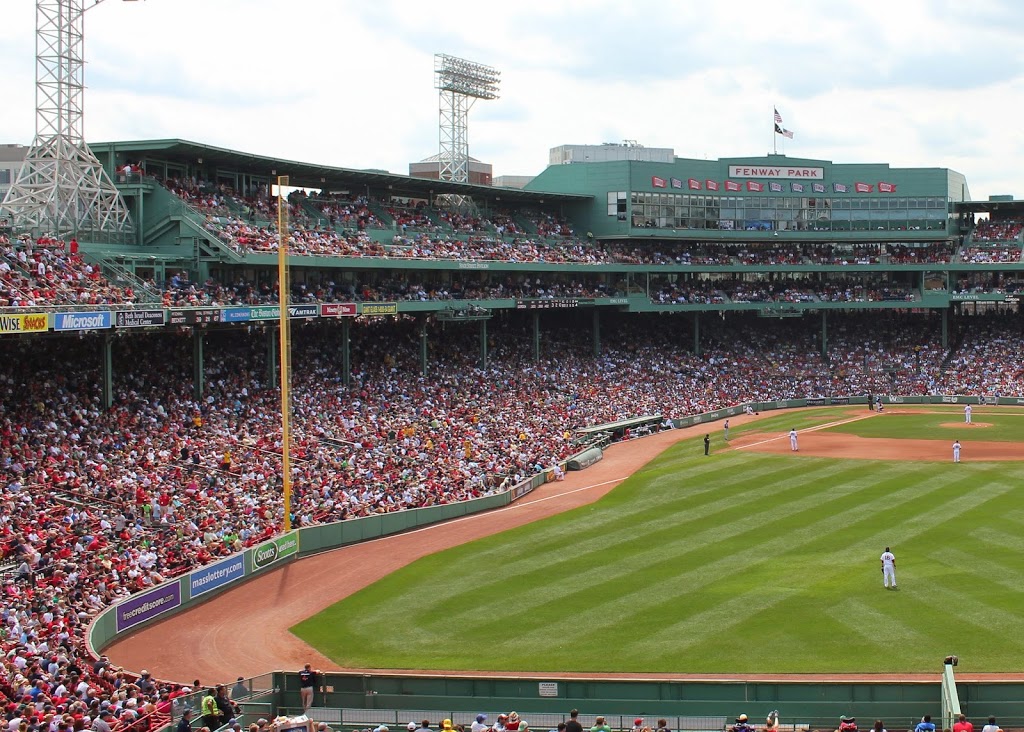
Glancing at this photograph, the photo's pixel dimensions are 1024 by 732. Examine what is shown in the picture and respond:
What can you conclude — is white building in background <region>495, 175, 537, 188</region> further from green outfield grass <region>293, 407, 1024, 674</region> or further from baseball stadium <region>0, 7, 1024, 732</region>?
green outfield grass <region>293, 407, 1024, 674</region>

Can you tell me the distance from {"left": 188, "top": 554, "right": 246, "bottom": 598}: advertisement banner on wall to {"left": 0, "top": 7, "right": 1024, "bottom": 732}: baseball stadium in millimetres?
107

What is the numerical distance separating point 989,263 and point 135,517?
5698 centimetres

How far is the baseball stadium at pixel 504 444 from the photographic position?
22.3 m

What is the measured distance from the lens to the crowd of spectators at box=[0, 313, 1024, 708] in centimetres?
2561

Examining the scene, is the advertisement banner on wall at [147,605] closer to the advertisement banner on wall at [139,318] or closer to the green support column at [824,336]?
the advertisement banner on wall at [139,318]

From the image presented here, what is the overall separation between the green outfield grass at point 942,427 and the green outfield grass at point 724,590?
1155 cm

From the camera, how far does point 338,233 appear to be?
5166 centimetres

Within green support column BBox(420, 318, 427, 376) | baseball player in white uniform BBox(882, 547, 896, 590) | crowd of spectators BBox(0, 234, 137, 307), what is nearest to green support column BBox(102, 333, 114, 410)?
crowd of spectators BBox(0, 234, 137, 307)

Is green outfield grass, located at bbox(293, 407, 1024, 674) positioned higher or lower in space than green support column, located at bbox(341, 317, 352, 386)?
lower

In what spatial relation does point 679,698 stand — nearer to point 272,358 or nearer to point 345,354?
point 272,358

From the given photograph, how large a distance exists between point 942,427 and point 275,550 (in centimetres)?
3582

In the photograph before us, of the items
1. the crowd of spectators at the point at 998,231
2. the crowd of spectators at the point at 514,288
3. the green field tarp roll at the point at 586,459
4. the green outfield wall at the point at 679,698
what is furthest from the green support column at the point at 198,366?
the crowd of spectators at the point at 998,231

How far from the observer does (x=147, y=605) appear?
1035 inches

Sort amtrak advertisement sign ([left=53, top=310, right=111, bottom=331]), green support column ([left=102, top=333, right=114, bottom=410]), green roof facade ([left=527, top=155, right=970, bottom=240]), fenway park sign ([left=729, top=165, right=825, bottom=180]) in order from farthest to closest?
fenway park sign ([left=729, top=165, right=825, bottom=180]) → green roof facade ([left=527, top=155, right=970, bottom=240]) → green support column ([left=102, top=333, right=114, bottom=410]) → amtrak advertisement sign ([left=53, top=310, right=111, bottom=331])
